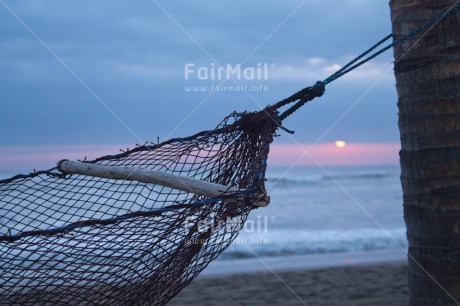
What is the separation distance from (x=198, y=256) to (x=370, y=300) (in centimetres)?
375

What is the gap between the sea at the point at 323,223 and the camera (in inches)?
431

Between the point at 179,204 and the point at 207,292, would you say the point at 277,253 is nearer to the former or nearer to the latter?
the point at 207,292

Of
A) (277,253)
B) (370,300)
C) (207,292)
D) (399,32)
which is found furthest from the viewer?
(277,253)

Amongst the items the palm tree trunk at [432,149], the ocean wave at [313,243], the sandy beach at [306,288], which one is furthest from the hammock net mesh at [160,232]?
the ocean wave at [313,243]

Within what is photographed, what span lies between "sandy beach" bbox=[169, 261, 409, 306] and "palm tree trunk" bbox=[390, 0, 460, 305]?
3587mm

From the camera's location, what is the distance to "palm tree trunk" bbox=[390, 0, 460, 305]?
2.37 meters

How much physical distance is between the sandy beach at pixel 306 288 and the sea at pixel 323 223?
1.50 metres

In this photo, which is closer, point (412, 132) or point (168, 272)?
point (412, 132)

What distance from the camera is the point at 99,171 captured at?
3049 millimetres

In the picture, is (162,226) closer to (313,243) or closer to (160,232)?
(160,232)

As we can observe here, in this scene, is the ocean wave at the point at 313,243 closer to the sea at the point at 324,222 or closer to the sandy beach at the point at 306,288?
the sea at the point at 324,222

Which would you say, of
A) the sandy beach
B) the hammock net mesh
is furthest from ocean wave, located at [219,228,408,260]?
the hammock net mesh

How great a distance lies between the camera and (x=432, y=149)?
2.40 metres

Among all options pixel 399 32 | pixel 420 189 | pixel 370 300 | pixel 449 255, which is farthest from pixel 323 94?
pixel 370 300
